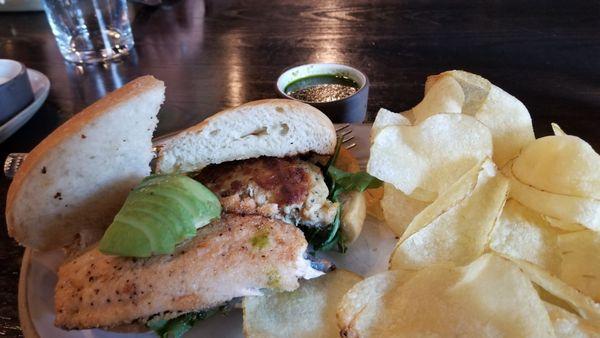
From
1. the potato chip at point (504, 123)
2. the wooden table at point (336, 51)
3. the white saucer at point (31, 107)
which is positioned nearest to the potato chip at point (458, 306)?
the potato chip at point (504, 123)

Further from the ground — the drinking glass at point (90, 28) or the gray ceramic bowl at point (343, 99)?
the gray ceramic bowl at point (343, 99)

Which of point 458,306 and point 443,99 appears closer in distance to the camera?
point 458,306

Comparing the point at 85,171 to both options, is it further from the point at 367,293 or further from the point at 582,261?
the point at 582,261

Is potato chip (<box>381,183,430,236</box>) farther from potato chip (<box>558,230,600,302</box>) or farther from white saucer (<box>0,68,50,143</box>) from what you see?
white saucer (<box>0,68,50,143</box>)

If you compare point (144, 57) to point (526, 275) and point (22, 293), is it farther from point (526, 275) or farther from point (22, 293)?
point (526, 275)

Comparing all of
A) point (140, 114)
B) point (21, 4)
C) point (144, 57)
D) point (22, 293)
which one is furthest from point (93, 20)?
point (22, 293)

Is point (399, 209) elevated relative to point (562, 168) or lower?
lower

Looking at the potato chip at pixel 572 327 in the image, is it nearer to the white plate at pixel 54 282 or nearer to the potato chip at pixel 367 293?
the potato chip at pixel 367 293

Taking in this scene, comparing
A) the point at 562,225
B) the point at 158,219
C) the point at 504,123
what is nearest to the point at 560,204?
the point at 562,225
